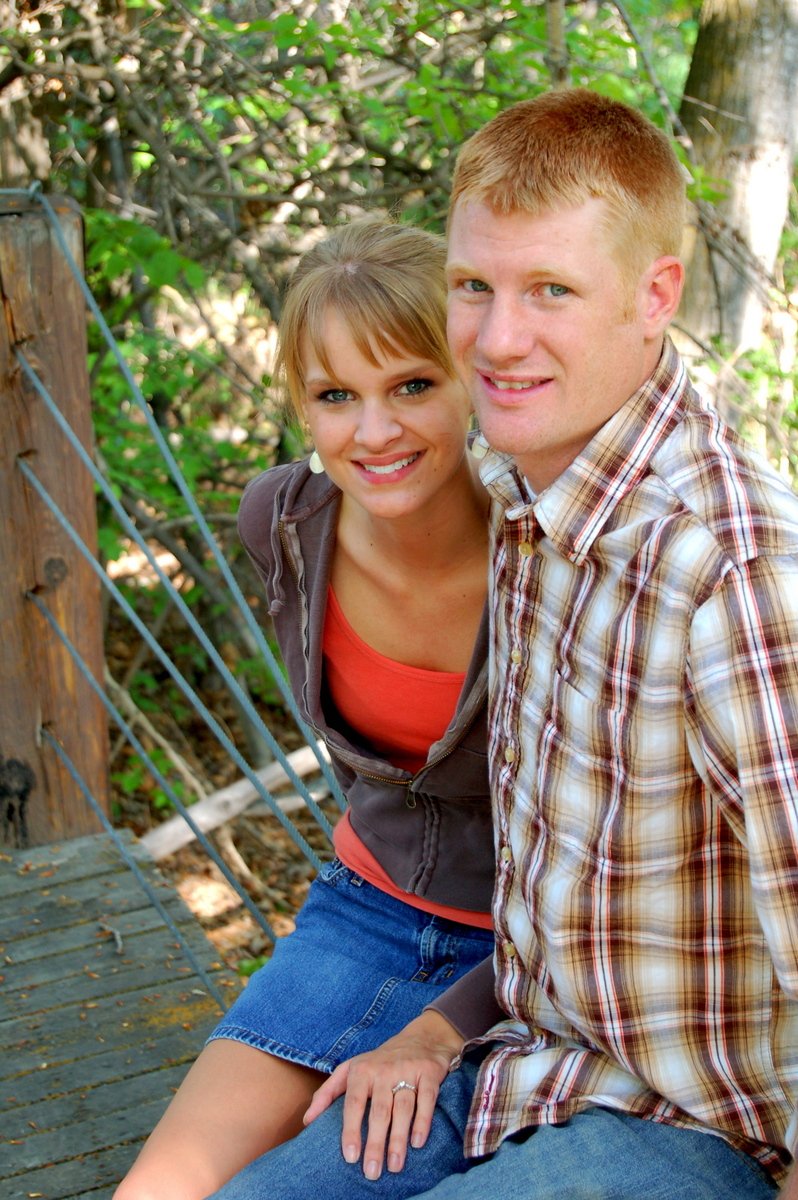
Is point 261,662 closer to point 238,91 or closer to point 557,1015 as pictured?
point 238,91

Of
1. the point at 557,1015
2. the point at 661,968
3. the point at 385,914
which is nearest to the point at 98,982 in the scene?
the point at 385,914

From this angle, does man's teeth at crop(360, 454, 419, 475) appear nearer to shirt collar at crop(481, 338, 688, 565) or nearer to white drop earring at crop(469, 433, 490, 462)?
white drop earring at crop(469, 433, 490, 462)

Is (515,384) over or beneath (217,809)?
over

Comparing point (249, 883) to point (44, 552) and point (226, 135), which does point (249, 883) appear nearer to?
point (44, 552)

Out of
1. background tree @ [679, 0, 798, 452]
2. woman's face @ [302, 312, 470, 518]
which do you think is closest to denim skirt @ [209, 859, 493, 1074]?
woman's face @ [302, 312, 470, 518]

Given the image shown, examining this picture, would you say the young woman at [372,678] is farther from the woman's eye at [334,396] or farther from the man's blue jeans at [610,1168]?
the man's blue jeans at [610,1168]

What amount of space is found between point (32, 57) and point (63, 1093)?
3.44 metres

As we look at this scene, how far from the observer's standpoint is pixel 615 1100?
1.28 meters

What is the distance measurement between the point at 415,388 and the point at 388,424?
2.9 inches

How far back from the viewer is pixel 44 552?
2.67m

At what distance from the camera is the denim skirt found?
1.66 meters

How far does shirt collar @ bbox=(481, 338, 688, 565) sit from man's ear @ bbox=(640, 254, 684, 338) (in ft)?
0.13

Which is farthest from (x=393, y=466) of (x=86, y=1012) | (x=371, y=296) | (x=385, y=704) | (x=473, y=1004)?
(x=86, y=1012)

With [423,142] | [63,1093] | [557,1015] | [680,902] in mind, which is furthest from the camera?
[423,142]
